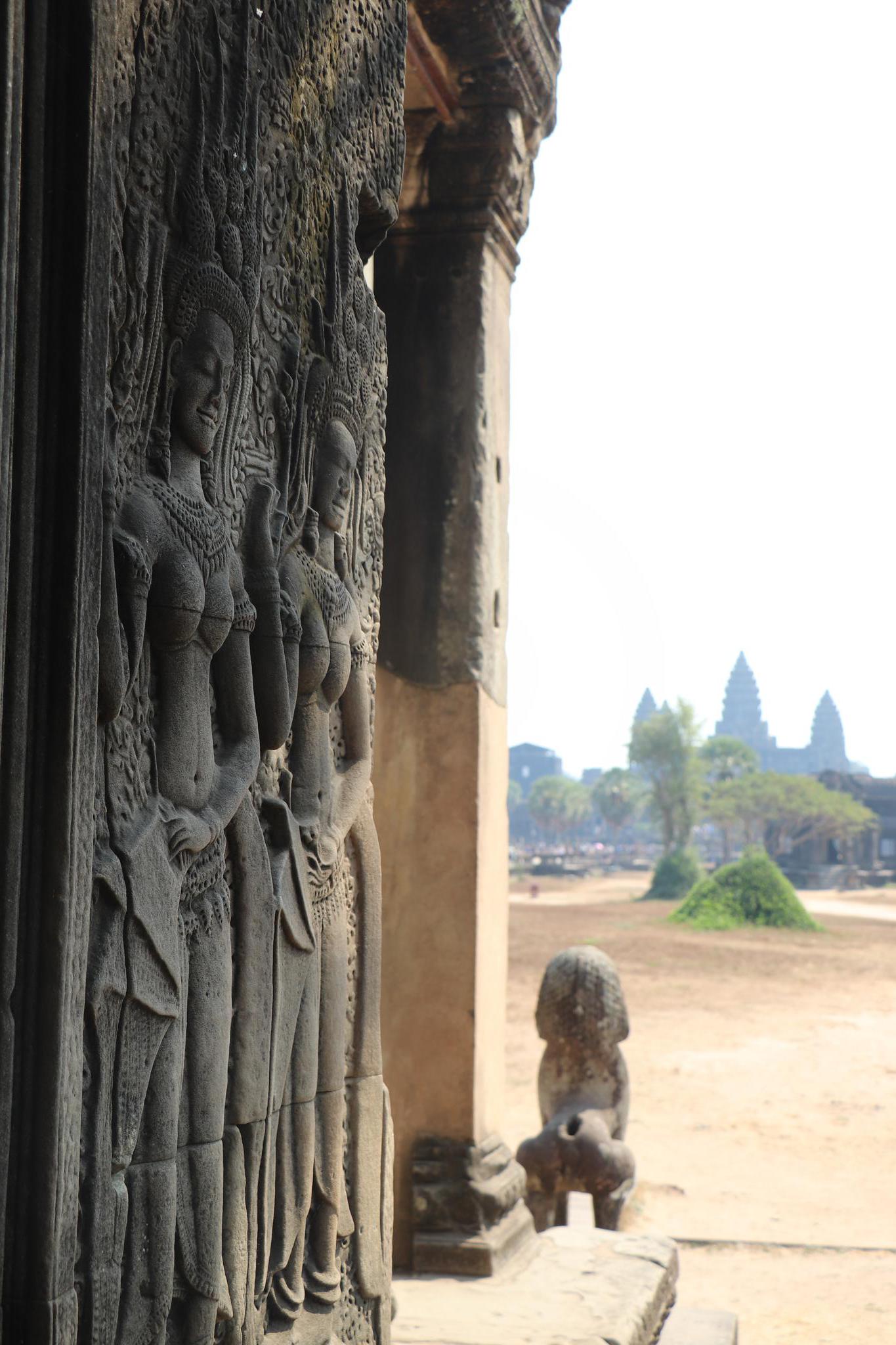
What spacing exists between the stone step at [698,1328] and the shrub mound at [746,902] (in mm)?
21280

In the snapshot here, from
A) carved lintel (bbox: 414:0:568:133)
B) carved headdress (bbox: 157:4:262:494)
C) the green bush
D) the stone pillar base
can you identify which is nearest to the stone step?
the stone pillar base

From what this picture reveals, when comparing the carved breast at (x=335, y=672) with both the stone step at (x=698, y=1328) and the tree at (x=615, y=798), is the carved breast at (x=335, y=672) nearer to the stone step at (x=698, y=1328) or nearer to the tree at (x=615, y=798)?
the stone step at (x=698, y=1328)

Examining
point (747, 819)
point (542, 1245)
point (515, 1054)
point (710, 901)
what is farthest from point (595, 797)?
point (542, 1245)

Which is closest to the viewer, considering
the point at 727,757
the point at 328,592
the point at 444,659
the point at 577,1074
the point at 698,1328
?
the point at 328,592

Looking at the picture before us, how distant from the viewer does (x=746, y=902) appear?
86.6ft

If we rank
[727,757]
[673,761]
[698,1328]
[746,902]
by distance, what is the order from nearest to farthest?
[698,1328] → [746,902] → [673,761] → [727,757]

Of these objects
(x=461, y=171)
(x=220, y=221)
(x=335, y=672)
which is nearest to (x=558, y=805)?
(x=461, y=171)

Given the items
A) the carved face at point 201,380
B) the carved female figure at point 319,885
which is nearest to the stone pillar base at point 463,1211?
the carved female figure at point 319,885

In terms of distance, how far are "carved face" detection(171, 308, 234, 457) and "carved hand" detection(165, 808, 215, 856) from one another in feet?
2.03

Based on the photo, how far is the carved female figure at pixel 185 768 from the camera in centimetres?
226

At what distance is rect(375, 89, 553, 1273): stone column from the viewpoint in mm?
5078

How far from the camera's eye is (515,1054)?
1380 cm

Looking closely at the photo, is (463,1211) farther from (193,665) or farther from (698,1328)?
(193,665)

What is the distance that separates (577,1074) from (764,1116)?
4.23m
